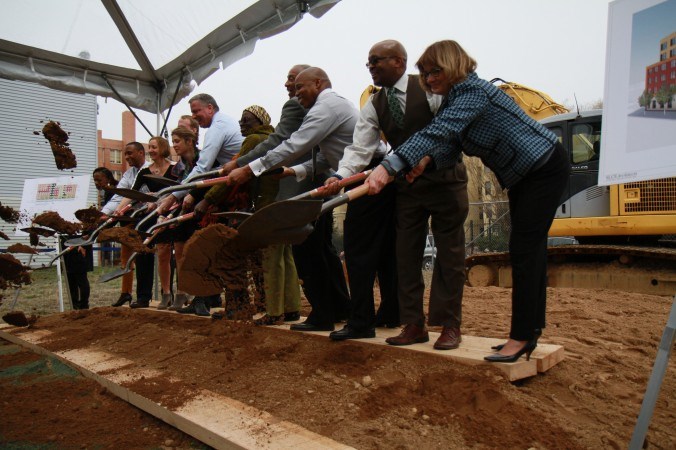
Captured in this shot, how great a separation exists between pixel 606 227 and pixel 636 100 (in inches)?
254

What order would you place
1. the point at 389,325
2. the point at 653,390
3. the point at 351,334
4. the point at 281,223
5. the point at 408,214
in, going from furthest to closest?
the point at 389,325, the point at 351,334, the point at 408,214, the point at 281,223, the point at 653,390

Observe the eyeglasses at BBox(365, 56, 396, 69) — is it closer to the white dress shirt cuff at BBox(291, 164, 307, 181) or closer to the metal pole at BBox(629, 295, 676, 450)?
the white dress shirt cuff at BBox(291, 164, 307, 181)

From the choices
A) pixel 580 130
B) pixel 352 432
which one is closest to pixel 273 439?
pixel 352 432

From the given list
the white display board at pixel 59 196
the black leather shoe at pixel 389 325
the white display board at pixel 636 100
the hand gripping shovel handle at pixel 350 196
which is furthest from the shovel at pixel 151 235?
the white display board at pixel 636 100

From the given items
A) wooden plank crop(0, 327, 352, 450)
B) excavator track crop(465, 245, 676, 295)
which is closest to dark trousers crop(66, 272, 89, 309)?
wooden plank crop(0, 327, 352, 450)

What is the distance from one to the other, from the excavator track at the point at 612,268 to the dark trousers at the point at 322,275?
5.02 meters

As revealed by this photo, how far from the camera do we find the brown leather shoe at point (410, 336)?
3.15 m

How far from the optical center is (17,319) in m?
5.20

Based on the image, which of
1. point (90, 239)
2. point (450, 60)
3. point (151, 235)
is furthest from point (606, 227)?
point (90, 239)

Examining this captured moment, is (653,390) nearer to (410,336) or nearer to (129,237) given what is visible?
(410,336)

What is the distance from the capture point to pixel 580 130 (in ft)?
27.2

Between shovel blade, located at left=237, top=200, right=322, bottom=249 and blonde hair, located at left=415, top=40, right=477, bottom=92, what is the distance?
0.92 metres

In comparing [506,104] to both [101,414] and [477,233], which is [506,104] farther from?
[477,233]

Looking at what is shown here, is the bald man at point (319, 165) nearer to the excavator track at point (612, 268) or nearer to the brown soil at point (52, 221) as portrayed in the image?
the brown soil at point (52, 221)
